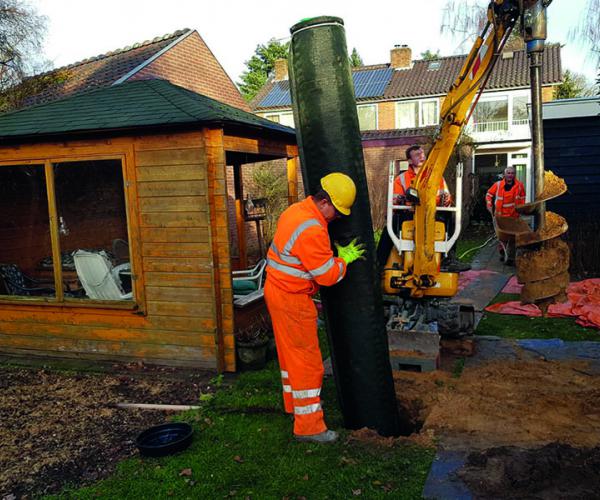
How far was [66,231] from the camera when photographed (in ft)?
24.5

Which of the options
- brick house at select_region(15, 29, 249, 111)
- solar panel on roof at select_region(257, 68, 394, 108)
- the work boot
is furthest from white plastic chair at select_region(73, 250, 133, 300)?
solar panel on roof at select_region(257, 68, 394, 108)

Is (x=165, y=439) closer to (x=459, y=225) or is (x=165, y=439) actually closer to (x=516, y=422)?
(x=516, y=422)

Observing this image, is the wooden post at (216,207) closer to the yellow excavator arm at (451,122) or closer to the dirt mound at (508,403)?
the dirt mound at (508,403)

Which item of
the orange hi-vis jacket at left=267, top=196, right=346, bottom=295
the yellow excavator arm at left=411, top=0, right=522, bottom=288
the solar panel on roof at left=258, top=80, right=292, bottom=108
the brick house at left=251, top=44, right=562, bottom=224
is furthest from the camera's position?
the solar panel on roof at left=258, top=80, right=292, bottom=108

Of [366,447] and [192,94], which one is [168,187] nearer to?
[192,94]

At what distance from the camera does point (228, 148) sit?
20.1 feet

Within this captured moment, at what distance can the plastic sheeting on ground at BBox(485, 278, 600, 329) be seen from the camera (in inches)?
283

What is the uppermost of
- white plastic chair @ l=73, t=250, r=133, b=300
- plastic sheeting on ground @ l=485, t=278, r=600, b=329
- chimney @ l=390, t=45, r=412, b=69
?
chimney @ l=390, t=45, r=412, b=69

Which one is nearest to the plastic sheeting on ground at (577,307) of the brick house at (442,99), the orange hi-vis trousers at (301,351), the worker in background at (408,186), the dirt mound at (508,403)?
the dirt mound at (508,403)

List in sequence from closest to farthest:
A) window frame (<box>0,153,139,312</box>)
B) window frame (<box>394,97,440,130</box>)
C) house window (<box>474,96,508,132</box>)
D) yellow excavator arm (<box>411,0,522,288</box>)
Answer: yellow excavator arm (<box>411,0,522,288</box>)
window frame (<box>0,153,139,312</box>)
house window (<box>474,96,508,132</box>)
window frame (<box>394,97,440,130</box>)

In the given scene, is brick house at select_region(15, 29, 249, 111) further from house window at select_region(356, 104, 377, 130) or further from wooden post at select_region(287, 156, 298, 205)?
house window at select_region(356, 104, 377, 130)

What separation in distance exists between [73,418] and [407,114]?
30228 mm

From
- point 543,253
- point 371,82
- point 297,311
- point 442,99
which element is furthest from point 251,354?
point 371,82

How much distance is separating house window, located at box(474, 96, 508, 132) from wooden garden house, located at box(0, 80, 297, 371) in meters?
25.0
